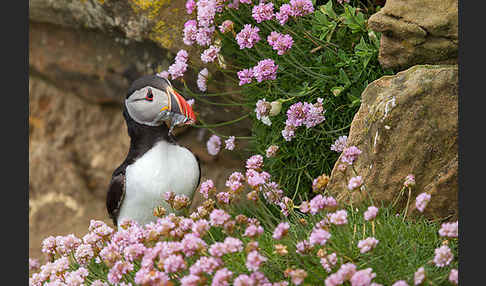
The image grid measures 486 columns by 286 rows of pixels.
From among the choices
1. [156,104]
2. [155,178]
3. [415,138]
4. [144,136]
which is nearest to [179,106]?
[156,104]

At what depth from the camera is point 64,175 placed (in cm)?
616

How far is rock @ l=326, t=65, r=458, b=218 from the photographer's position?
3.19m

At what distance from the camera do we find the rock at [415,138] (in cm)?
319

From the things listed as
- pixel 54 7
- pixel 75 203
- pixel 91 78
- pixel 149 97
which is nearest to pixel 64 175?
pixel 75 203

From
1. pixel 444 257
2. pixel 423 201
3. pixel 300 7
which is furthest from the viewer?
pixel 300 7

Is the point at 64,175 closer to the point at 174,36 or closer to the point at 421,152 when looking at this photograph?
the point at 174,36

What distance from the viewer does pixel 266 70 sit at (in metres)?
3.67

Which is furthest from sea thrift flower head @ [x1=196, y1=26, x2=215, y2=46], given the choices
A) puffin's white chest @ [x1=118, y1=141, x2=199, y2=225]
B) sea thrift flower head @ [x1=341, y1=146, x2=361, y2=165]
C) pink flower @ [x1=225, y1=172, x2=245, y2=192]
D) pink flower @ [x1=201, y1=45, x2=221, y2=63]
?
sea thrift flower head @ [x1=341, y1=146, x2=361, y2=165]

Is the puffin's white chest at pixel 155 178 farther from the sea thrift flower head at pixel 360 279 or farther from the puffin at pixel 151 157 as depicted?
the sea thrift flower head at pixel 360 279

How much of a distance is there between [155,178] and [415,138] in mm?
1501

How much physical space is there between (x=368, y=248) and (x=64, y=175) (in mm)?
4400

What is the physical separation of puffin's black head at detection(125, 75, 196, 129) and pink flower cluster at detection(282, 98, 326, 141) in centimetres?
60

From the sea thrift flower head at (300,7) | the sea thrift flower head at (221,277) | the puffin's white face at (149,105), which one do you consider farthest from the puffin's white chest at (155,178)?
the sea thrift flower head at (221,277)

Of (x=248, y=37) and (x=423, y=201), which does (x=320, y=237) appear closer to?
(x=423, y=201)
